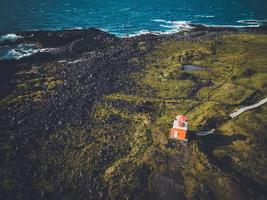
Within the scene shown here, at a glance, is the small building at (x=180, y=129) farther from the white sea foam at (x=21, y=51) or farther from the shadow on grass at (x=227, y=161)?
the white sea foam at (x=21, y=51)

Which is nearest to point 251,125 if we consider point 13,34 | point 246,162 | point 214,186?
point 246,162

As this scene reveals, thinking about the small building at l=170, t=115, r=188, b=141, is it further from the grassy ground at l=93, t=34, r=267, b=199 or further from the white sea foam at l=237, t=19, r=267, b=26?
the white sea foam at l=237, t=19, r=267, b=26

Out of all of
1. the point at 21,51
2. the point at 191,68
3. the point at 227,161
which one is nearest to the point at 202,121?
the point at 227,161

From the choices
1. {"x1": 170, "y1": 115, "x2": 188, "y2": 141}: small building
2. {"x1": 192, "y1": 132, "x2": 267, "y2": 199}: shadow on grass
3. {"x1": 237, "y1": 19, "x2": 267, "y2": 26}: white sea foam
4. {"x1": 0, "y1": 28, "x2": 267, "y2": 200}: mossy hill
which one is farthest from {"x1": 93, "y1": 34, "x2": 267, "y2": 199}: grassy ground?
{"x1": 237, "y1": 19, "x2": 267, "y2": 26}: white sea foam

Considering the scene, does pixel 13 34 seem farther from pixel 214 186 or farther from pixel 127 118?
pixel 214 186

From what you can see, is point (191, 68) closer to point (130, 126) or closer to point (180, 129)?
point (130, 126)

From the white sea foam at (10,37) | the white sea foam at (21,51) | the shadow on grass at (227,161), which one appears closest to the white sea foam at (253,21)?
the white sea foam at (21,51)
